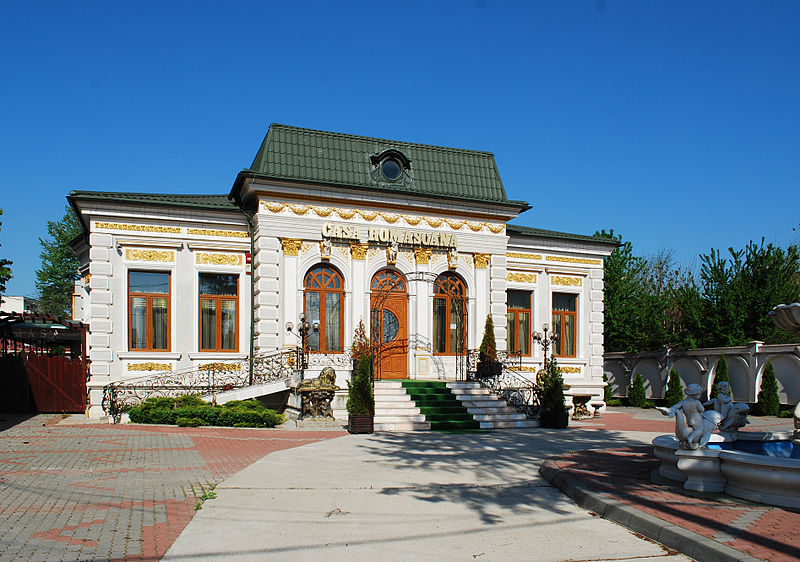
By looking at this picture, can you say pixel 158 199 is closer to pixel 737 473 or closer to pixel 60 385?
pixel 60 385

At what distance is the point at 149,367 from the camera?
20359mm

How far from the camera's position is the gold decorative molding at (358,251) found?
70.8 feet

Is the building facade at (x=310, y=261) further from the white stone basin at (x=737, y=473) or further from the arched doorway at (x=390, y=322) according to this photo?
the white stone basin at (x=737, y=473)

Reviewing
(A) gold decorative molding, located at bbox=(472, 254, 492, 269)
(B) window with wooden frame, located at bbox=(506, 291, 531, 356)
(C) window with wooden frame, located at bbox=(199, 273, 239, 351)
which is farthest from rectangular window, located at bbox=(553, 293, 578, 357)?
(C) window with wooden frame, located at bbox=(199, 273, 239, 351)

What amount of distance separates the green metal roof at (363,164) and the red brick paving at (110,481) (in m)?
8.30

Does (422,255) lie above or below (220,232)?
below

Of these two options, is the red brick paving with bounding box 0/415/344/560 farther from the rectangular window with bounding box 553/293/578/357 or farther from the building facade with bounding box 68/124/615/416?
the rectangular window with bounding box 553/293/578/357

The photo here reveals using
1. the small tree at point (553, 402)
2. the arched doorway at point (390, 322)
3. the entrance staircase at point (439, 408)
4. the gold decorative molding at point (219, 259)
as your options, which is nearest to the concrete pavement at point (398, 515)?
the entrance staircase at point (439, 408)

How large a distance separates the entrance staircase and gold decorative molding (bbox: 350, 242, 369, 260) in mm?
3931

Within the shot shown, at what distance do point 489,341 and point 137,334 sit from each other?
10734 millimetres

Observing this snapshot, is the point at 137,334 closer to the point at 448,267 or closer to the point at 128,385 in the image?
the point at 128,385

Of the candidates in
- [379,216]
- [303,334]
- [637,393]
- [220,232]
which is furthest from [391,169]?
[637,393]

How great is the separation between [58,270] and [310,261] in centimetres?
3771

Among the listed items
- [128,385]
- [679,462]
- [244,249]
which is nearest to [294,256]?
[244,249]
